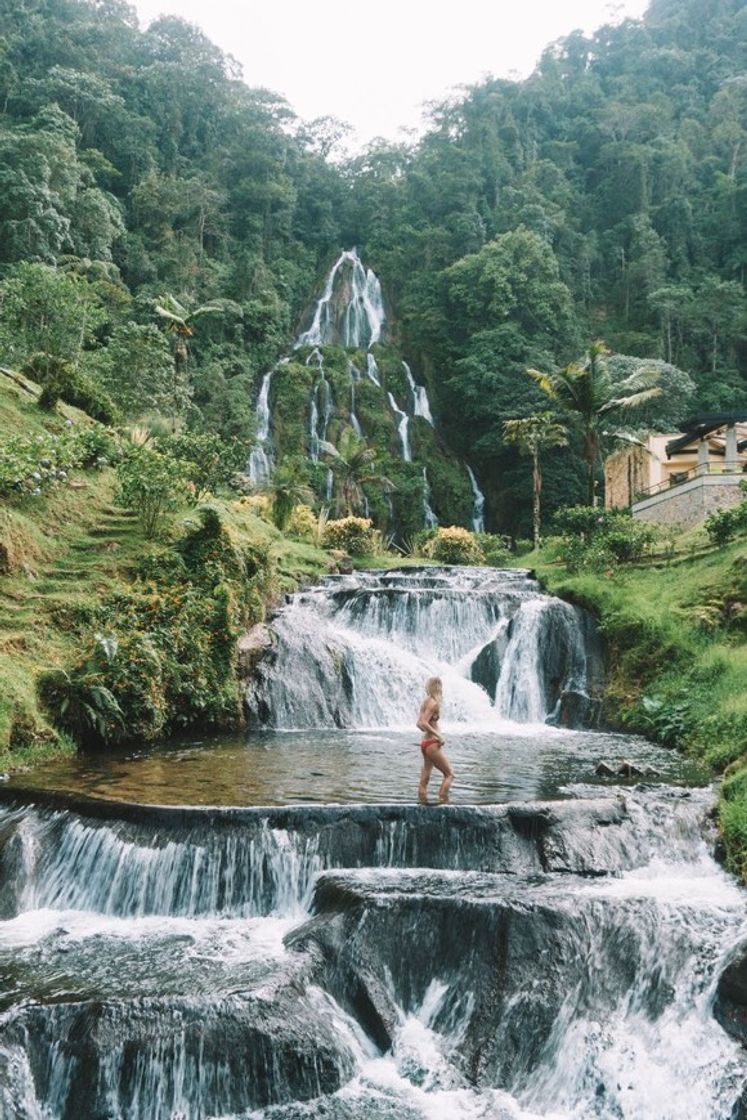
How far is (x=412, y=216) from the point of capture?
54094mm

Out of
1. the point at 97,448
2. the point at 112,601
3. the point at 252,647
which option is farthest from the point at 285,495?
the point at 112,601

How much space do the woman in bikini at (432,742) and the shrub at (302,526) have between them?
1777 centimetres

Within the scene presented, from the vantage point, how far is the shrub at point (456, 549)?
1125 inches

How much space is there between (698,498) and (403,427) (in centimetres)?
1849

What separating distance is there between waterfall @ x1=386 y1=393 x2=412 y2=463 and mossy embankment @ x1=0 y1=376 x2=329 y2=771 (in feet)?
79.1

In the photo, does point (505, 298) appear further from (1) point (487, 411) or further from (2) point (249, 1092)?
(2) point (249, 1092)

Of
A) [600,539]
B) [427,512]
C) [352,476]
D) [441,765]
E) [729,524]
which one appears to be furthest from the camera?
[427,512]

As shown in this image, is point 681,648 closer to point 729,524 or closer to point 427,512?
point 729,524

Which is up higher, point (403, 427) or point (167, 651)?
point (403, 427)

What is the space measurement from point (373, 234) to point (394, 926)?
53.4 m

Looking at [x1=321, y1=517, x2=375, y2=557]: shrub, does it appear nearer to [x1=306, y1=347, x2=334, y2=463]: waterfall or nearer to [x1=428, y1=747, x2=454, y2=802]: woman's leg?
[x1=306, y1=347, x2=334, y2=463]: waterfall

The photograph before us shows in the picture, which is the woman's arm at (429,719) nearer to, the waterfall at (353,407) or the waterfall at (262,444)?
the waterfall at (262,444)

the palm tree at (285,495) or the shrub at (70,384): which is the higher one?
the shrub at (70,384)

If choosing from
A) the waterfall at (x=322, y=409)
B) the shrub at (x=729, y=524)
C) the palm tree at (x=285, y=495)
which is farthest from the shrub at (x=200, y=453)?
the waterfall at (x=322, y=409)
